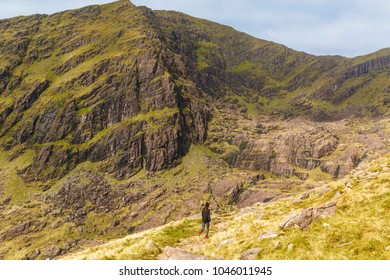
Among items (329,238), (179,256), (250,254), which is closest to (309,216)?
(329,238)

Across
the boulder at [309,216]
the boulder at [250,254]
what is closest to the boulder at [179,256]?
the boulder at [250,254]

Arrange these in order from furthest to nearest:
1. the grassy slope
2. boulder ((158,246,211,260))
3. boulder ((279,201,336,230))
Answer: boulder ((279,201,336,230)), boulder ((158,246,211,260)), the grassy slope

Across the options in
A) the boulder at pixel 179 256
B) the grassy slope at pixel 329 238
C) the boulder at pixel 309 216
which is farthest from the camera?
the boulder at pixel 309 216

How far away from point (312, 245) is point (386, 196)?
7.60 metres

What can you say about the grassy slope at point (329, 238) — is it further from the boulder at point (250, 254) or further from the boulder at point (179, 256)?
the boulder at point (179, 256)

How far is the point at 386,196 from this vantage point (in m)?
22.2

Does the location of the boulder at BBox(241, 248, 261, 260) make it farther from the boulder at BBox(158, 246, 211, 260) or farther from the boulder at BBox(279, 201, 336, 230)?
the boulder at BBox(279, 201, 336, 230)

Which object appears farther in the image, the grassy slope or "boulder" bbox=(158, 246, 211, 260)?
"boulder" bbox=(158, 246, 211, 260)

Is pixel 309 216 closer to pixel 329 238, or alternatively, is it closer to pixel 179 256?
pixel 329 238

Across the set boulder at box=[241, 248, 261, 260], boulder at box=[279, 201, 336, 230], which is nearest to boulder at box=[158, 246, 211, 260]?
boulder at box=[241, 248, 261, 260]

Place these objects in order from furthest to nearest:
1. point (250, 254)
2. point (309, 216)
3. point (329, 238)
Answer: point (309, 216)
point (250, 254)
point (329, 238)

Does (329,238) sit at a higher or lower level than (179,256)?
higher
